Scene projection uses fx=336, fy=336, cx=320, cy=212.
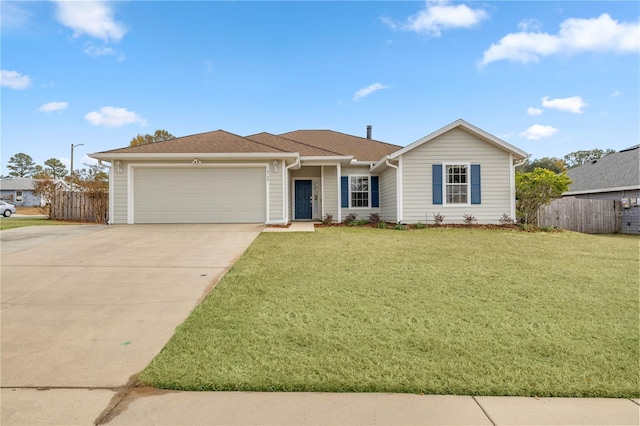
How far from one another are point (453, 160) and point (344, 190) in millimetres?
5098

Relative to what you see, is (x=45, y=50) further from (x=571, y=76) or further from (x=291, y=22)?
(x=571, y=76)

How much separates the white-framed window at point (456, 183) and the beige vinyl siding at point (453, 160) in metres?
0.25

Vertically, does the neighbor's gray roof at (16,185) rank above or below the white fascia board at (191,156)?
above

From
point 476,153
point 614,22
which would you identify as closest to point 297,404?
point 476,153

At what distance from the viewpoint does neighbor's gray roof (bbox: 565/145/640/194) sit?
59.1ft

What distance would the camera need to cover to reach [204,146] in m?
13.3

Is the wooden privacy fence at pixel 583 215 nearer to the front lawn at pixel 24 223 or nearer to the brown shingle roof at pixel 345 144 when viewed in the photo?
the brown shingle roof at pixel 345 144

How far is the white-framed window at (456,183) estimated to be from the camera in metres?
13.4

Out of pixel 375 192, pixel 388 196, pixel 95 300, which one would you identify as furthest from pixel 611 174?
pixel 95 300

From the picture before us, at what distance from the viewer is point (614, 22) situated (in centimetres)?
1147

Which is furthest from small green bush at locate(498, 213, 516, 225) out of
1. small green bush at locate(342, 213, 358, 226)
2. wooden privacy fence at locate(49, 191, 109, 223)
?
wooden privacy fence at locate(49, 191, 109, 223)

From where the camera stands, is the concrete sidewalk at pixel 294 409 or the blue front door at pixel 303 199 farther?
the blue front door at pixel 303 199

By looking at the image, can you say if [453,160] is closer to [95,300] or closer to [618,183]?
[618,183]

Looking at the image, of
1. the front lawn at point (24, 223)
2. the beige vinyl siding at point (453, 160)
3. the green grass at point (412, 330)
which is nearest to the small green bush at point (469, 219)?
the beige vinyl siding at point (453, 160)
